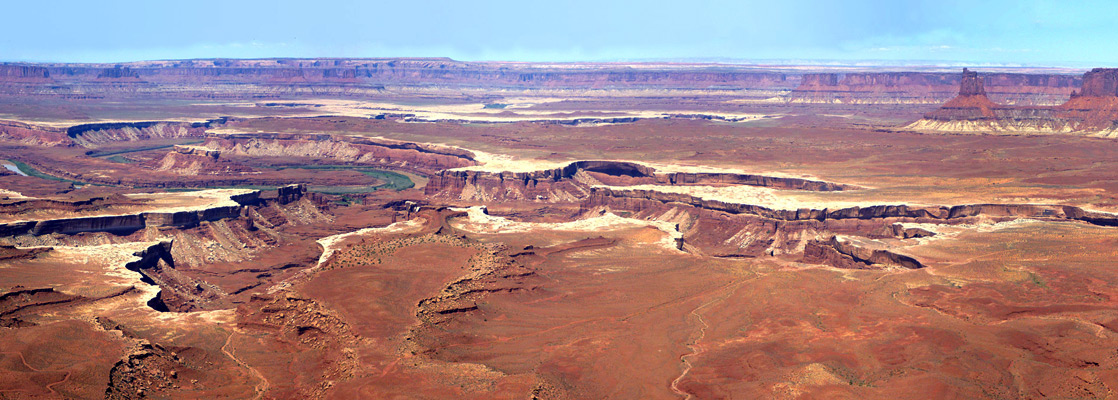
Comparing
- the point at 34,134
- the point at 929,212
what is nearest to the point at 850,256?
the point at 929,212

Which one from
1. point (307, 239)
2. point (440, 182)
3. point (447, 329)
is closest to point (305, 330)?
point (447, 329)

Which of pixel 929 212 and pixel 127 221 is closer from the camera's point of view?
pixel 127 221

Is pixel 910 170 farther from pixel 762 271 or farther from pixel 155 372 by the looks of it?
pixel 155 372

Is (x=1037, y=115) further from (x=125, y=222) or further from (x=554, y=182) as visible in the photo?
(x=125, y=222)

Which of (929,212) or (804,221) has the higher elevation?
(929,212)

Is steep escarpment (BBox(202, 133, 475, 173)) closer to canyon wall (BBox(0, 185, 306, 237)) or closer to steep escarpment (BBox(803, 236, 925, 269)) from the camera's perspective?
canyon wall (BBox(0, 185, 306, 237))

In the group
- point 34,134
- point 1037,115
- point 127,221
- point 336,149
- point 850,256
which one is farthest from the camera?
point 34,134

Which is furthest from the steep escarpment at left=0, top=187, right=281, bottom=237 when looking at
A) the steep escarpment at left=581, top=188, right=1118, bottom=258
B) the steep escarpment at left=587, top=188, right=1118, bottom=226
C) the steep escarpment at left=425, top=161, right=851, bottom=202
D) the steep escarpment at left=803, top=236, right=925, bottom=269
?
the steep escarpment at left=803, top=236, right=925, bottom=269

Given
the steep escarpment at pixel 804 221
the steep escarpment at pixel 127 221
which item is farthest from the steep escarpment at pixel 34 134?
the steep escarpment at pixel 804 221

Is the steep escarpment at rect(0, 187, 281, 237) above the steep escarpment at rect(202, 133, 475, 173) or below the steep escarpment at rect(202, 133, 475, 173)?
above
